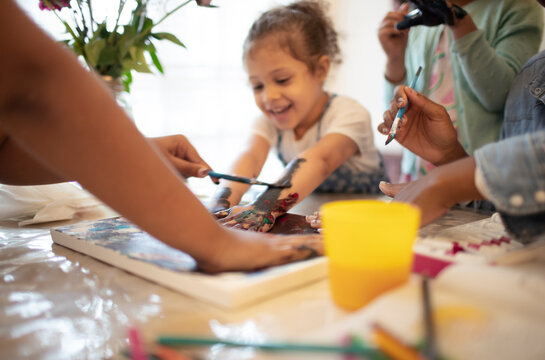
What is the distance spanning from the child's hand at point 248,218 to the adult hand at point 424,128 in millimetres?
341

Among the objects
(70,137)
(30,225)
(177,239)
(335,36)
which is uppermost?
(335,36)

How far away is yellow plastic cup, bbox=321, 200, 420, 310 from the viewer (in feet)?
1.39

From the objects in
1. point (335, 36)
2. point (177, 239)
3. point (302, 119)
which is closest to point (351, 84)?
point (335, 36)

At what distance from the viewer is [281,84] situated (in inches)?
56.2

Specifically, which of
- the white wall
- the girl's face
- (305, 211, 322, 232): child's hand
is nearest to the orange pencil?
(305, 211, 322, 232): child's hand

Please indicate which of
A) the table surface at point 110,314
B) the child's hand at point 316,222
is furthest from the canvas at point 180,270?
the child's hand at point 316,222

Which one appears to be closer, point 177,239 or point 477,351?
point 477,351

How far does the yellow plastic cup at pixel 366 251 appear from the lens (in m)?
0.42

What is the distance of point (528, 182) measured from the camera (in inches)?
19.6

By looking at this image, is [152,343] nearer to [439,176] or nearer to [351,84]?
[439,176]

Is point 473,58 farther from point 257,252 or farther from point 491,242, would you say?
point 257,252

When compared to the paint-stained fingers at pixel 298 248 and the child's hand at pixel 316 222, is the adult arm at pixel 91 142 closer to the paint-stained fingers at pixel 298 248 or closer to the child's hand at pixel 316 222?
the paint-stained fingers at pixel 298 248

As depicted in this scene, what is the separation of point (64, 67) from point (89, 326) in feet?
0.93

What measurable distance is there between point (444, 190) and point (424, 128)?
44 cm
